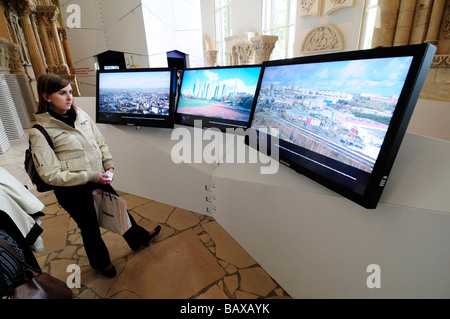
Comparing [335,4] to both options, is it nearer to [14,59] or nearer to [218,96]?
[218,96]

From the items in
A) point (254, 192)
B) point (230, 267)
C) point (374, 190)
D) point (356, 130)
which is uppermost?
point (356, 130)

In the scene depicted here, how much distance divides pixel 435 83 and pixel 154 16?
7.20 m

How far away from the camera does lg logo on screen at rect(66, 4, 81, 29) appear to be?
6.69 metres

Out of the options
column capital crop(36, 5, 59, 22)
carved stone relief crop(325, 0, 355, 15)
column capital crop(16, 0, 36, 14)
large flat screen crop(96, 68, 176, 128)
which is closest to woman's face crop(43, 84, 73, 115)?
large flat screen crop(96, 68, 176, 128)

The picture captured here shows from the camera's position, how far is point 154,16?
662 cm

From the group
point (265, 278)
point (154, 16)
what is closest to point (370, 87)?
point (265, 278)

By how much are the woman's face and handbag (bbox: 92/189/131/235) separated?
2.29 ft

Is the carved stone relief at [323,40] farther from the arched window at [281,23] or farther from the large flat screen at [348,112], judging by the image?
the large flat screen at [348,112]

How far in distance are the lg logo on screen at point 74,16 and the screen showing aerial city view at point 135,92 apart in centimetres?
553

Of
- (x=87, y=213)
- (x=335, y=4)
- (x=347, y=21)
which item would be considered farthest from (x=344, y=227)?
(x=335, y=4)

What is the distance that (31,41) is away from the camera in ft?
30.8

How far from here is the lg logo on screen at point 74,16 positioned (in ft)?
22.0

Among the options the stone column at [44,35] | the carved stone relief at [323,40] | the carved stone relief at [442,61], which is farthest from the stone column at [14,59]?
the carved stone relief at [442,61]
